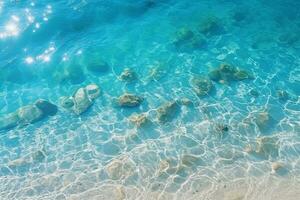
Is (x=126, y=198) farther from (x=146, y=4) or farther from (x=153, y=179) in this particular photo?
(x=146, y=4)

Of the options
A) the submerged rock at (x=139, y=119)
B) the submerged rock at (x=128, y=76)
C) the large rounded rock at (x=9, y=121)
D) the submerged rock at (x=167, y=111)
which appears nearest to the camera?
the submerged rock at (x=139, y=119)

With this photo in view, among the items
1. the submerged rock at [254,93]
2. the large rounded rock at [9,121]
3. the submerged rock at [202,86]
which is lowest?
the submerged rock at [254,93]

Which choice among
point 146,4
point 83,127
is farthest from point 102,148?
point 146,4

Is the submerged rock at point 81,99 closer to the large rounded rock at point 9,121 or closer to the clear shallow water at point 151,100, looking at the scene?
the clear shallow water at point 151,100

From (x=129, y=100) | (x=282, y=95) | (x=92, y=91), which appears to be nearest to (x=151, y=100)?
(x=129, y=100)

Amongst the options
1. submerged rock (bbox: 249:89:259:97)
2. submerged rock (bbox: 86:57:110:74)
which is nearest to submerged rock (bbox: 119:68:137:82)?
submerged rock (bbox: 86:57:110:74)

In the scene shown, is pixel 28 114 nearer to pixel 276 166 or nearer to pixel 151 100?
pixel 151 100

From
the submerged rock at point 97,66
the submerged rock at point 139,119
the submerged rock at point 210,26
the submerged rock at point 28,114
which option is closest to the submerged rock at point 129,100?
the submerged rock at point 139,119
